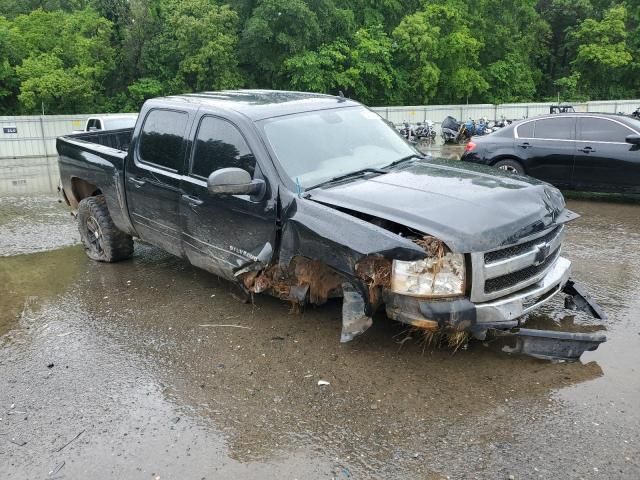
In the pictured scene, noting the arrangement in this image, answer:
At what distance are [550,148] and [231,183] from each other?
7087 millimetres

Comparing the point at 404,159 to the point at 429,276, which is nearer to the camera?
the point at 429,276

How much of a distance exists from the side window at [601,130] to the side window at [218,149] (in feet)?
22.5

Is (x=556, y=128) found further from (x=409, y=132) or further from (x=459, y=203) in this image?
(x=409, y=132)

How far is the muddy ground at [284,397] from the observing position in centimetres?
339

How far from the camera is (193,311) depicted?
567cm

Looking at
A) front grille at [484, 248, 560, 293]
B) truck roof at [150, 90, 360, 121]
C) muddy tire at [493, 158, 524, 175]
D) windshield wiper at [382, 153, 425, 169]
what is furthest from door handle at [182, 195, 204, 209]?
muddy tire at [493, 158, 524, 175]

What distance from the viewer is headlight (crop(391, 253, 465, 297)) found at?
4020mm

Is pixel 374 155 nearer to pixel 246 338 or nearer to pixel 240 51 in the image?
pixel 246 338

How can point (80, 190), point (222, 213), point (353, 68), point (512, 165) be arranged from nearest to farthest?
point (222, 213)
point (80, 190)
point (512, 165)
point (353, 68)

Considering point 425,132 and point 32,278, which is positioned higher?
point 425,132

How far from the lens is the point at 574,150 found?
9.76m

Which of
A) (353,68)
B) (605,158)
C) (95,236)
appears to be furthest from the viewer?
(353,68)

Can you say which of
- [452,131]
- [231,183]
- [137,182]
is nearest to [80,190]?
[137,182]

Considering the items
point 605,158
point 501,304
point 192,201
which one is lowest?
point 501,304
